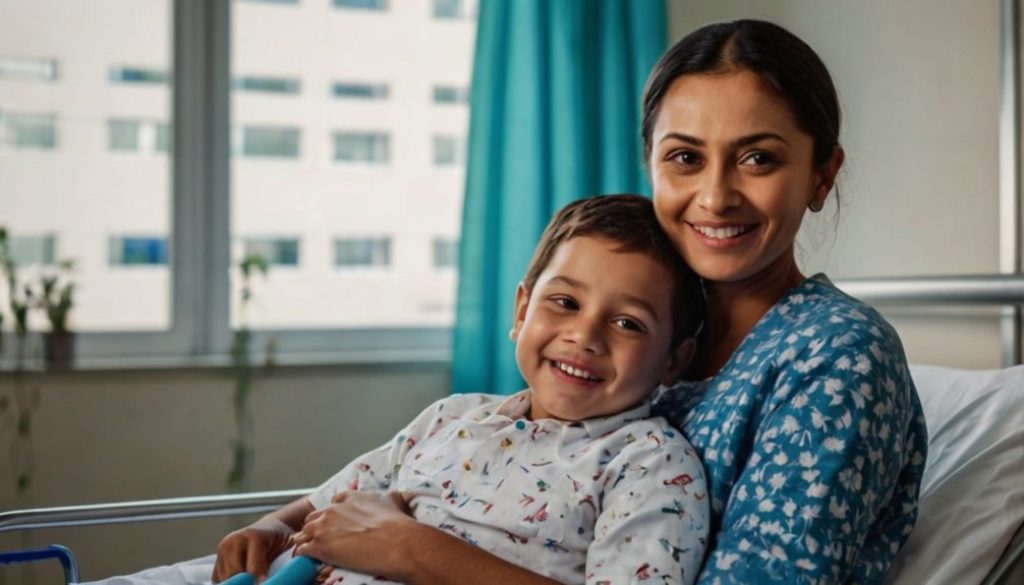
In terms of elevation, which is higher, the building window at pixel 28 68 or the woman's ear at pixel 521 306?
the building window at pixel 28 68

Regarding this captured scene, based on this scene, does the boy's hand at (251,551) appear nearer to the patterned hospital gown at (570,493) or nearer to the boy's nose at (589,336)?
the patterned hospital gown at (570,493)

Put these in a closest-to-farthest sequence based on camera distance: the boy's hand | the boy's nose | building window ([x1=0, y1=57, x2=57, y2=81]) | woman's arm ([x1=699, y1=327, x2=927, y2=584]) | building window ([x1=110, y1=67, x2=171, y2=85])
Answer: woman's arm ([x1=699, y1=327, x2=927, y2=584])
the boy's nose
the boy's hand
building window ([x1=0, y1=57, x2=57, y2=81])
building window ([x1=110, y1=67, x2=171, y2=85])

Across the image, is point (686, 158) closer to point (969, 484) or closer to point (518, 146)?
point (969, 484)

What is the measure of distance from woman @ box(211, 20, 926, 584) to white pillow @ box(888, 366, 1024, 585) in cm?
7

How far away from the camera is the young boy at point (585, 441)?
1.05 metres

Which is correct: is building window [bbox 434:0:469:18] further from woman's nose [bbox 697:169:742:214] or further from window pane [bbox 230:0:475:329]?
woman's nose [bbox 697:169:742:214]

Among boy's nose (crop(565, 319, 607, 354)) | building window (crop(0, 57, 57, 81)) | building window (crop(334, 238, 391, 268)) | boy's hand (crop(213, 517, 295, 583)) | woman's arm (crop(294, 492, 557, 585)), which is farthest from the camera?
building window (crop(334, 238, 391, 268))

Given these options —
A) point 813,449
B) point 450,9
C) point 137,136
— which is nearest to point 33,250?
point 137,136

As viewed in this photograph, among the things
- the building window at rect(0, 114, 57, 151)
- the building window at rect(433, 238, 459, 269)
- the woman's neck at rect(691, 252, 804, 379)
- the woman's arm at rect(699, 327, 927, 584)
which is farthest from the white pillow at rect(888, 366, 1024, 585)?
the building window at rect(0, 114, 57, 151)

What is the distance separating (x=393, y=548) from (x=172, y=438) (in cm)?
175

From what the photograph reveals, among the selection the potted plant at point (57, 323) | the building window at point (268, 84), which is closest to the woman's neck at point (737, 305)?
the potted plant at point (57, 323)

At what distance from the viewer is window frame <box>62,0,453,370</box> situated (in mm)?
2850

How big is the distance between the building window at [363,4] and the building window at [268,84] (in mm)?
259

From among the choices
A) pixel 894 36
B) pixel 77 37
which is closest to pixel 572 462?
pixel 894 36
